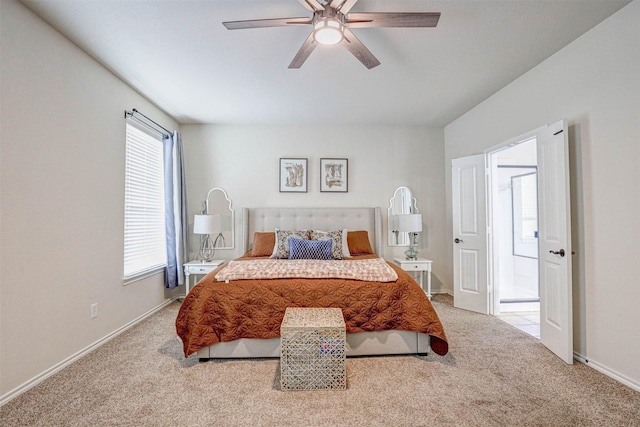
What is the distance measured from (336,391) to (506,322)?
249cm

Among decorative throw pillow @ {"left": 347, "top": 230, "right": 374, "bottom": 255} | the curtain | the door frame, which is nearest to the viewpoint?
the door frame

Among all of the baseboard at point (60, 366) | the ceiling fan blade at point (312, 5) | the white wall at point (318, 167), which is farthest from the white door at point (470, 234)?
the baseboard at point (60, 366)

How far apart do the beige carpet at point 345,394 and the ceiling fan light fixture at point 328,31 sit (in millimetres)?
2399

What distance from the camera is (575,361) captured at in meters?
2.51

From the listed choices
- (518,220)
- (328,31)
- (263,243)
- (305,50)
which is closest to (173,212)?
(263,243)

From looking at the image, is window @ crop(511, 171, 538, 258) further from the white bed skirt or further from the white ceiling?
the white bed skirt

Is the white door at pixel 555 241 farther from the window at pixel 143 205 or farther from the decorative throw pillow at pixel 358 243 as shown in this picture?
the window at pixel 143 205

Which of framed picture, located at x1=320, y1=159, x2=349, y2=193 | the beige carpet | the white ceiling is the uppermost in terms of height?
the white ceiling

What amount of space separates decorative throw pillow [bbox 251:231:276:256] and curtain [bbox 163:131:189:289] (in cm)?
101

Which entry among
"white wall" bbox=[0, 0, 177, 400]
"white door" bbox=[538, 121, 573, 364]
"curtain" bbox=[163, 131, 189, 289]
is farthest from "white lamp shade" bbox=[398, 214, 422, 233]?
"white wall" bbox=[0, 0, 177, 400]

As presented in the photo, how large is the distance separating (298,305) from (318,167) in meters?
2.71

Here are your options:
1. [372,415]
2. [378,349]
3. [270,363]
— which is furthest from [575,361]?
[270,363]

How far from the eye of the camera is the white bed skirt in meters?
2.52

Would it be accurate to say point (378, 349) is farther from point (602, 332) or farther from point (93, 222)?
point (93, 222)
